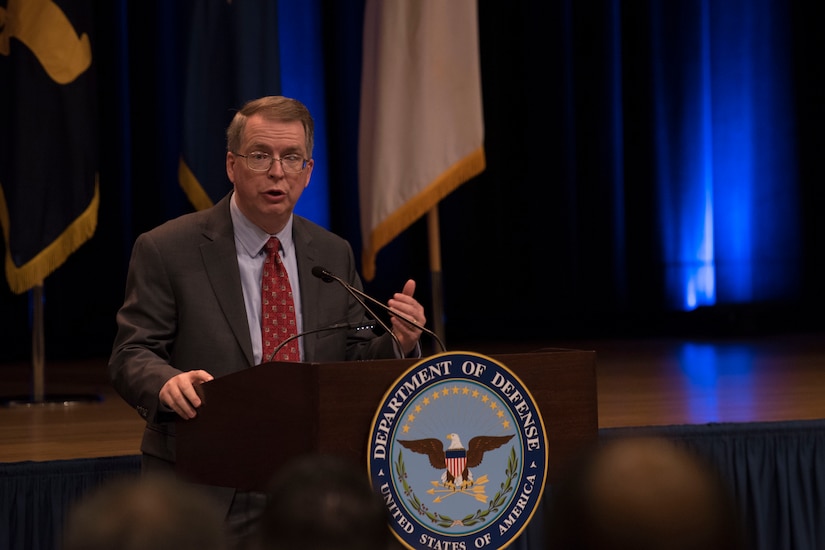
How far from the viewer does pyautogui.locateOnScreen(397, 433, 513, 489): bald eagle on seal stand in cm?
189

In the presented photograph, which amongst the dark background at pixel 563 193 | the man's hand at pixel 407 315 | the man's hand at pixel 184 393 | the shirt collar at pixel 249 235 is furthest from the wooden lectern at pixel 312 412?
the dark background at pixel 563 193

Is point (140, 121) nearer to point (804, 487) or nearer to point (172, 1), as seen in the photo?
point (172, 1)

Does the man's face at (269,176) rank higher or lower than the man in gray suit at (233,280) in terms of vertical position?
higher

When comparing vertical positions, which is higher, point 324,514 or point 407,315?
point 407,315

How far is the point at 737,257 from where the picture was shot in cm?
803

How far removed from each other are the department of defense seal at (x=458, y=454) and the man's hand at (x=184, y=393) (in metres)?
0.43

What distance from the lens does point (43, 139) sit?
5.06m

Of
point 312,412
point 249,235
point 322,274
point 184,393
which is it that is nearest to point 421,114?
point 249,235

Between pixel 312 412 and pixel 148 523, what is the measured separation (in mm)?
1366

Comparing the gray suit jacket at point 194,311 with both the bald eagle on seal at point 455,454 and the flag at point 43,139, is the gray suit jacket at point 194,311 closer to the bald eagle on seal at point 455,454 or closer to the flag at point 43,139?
the bald eagle on seal at point 455,454

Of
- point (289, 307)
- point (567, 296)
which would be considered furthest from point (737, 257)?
point (289, 307)

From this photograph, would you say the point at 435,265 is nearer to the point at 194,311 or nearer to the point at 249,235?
the point at 249,235

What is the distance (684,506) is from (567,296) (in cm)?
728

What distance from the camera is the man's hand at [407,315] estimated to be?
223 cm
